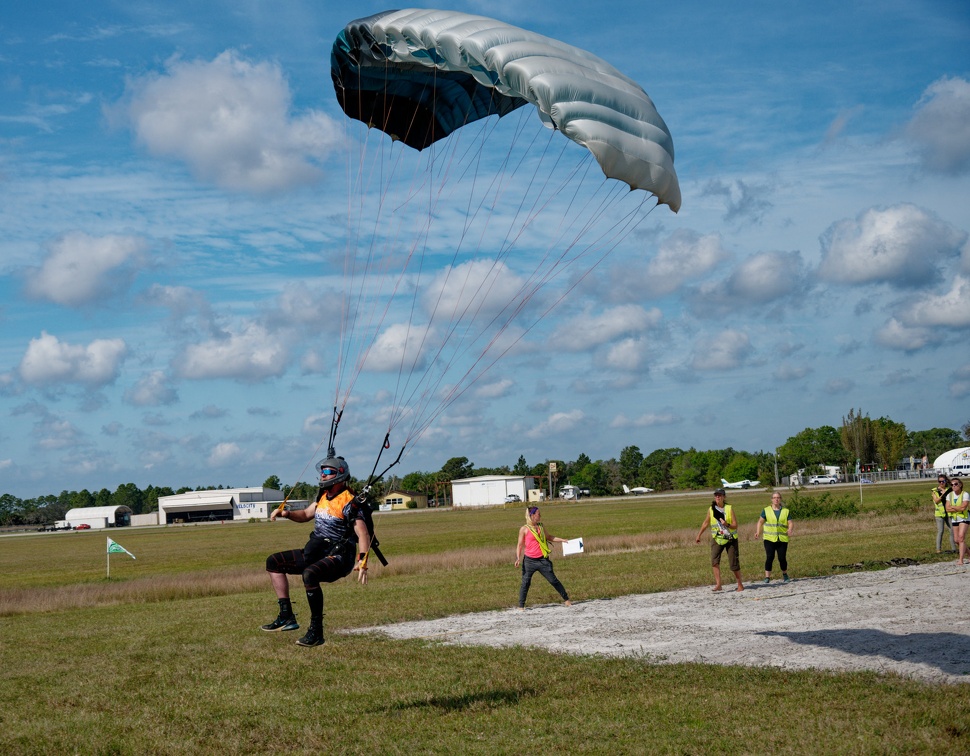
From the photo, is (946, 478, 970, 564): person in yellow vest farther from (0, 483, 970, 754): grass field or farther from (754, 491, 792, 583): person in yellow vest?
(0, 483, 970, 754): grass field

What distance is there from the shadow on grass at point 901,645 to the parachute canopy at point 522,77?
638cm

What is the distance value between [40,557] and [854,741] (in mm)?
64746

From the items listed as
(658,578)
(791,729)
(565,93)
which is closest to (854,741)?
(791,729)

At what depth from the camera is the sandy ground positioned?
37.1 ft

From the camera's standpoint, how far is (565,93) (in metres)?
11.9

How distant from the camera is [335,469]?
9812mm

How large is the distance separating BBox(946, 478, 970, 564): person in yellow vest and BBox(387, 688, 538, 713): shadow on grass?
13851mm

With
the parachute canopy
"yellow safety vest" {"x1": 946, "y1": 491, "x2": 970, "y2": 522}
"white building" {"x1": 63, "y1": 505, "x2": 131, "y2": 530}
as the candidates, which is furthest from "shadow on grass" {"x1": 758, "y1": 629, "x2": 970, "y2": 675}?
"white building" {"x1": 63, "y1": 505, "x2": 131, "y2": 530}

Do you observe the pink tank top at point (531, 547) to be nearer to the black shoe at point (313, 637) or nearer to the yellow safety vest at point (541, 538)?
the yellow safety vest at point (541, 538)

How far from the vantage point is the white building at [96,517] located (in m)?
161

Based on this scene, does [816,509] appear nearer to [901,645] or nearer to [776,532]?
[776,532]

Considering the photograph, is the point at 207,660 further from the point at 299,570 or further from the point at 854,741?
the point at 854,741

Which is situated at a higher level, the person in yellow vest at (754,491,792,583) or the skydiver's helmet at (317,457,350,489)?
the skydiver's helmet at (317,457,350,489)

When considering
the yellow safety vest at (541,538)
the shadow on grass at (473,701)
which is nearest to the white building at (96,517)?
the yellow safety vest at (541,538)
